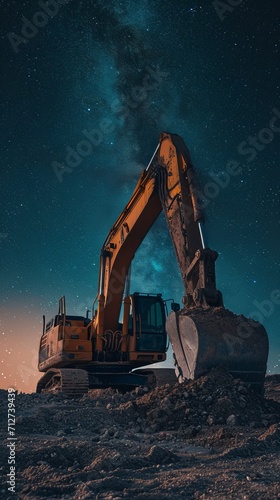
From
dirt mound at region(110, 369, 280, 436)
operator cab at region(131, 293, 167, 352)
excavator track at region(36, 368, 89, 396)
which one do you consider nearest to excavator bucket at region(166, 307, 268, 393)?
dirt mound at region(110, 369, 280, 436)

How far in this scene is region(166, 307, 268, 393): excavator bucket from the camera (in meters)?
6.88

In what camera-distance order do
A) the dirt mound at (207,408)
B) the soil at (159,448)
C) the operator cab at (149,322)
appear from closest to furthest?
the soil at (159,448)
the dirt mound at (207,408)
the operator cab at (149,322)

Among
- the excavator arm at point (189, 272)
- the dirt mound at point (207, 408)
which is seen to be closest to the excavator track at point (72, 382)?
the excavator arm at point (189, 272)

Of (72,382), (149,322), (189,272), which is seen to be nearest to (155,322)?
(149,322)

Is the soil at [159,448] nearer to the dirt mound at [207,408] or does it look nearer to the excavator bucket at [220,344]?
the dirt mound at [207,408]

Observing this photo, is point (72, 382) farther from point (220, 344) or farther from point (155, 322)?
point (220, 344)

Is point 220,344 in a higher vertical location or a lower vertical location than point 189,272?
lower

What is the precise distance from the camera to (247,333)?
7.11m

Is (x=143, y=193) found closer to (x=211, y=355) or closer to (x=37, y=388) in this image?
(x=211, y=355)

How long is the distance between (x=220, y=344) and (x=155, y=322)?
5.90m

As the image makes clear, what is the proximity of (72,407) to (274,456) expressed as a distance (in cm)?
476

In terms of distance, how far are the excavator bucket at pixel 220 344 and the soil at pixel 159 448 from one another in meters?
0.23

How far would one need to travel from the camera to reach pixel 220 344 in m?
6.92

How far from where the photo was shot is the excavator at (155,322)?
7.04m
